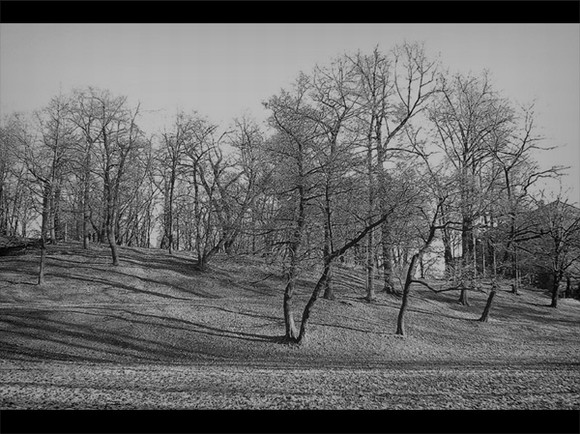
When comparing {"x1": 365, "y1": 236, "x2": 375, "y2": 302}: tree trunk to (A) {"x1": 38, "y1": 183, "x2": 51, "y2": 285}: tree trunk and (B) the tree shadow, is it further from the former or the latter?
(A) {"x1": 38, "y1": 183, "x2": 51, "y2": 285}: tree trunk

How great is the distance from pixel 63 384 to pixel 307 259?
24.0 feet

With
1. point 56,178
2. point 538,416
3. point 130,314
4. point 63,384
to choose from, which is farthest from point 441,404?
point 56,178

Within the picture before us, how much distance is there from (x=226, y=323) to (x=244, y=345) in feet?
6.12

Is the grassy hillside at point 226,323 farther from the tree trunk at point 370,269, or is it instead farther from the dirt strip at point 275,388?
the dirt strip at point 275,388

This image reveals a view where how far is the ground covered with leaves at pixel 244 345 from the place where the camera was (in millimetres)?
7680

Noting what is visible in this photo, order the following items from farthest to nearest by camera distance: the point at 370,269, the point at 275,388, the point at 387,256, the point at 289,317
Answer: the point at 387,256 < the point at 370,269 < the point at 289,317 < the point at 275,388

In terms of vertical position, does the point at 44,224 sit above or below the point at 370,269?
above

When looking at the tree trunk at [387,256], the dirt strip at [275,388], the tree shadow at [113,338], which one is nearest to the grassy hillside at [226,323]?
the tree shadow at [113,338]

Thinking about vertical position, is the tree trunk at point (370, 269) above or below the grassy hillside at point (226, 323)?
above

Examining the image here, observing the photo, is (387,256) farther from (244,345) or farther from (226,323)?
(244,345)

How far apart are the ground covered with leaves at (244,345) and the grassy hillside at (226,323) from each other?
2.8 inches

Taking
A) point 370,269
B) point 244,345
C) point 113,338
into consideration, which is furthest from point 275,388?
point 370,269

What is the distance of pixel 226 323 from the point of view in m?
14.8

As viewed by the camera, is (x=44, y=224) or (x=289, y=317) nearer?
(x=289, y=317)
